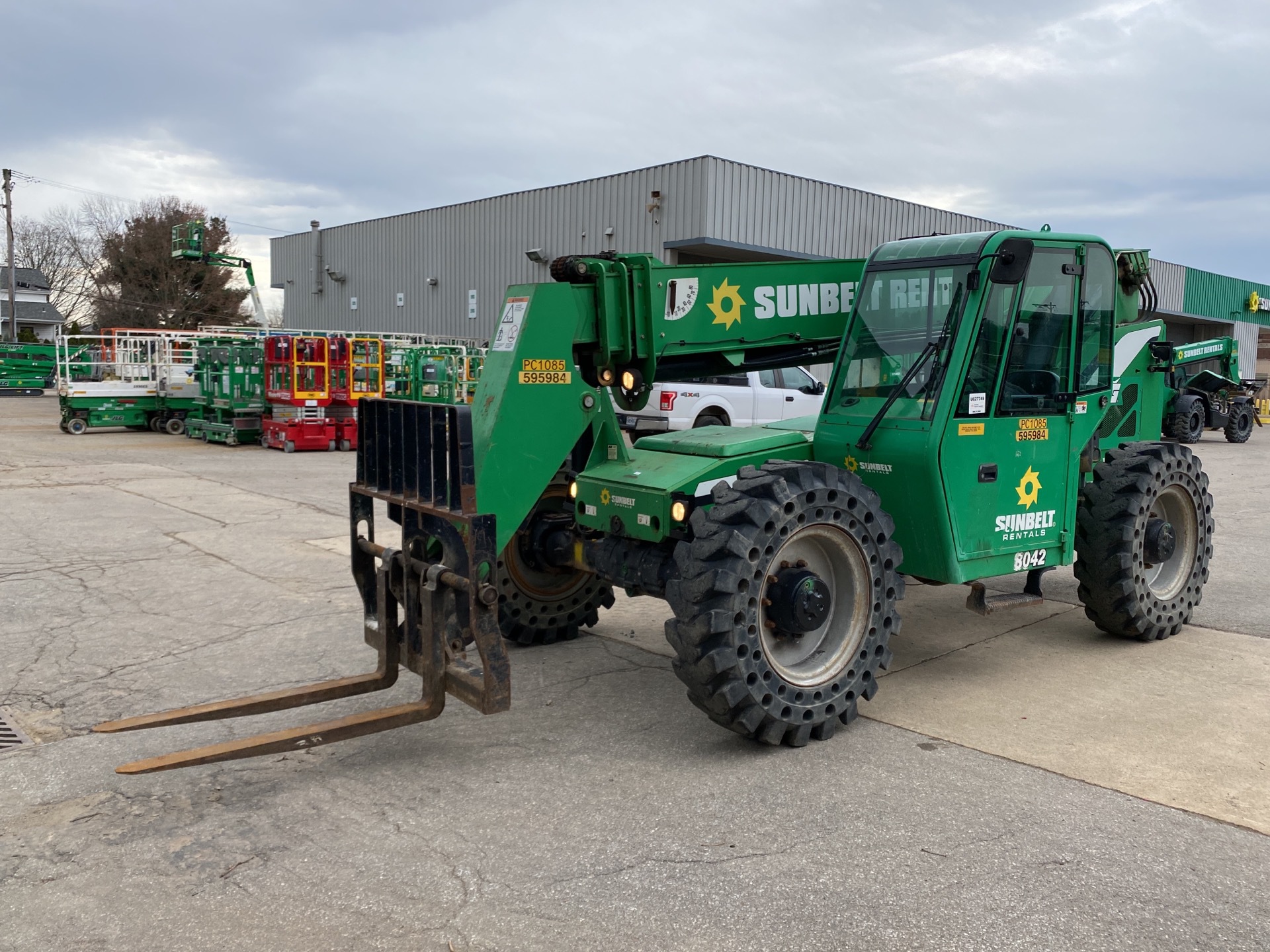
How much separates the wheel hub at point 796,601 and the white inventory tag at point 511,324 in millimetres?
1761

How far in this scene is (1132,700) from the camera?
5527 millimetres

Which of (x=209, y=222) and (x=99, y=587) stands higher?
(x=209, y=222)

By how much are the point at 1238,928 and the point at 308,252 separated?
40134 mm

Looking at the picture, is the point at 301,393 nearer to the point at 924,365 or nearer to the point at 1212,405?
the point at 924,365

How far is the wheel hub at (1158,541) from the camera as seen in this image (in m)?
6.39

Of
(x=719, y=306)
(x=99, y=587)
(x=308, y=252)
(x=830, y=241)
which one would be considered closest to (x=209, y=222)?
(x=308, y=252)

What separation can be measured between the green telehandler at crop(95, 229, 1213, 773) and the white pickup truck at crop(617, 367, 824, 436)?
35.1ft

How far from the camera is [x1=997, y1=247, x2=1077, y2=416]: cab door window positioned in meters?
5.53

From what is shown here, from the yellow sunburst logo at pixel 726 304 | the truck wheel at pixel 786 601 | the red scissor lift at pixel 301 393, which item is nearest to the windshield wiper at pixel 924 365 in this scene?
the truck wheel at pixel 786 601

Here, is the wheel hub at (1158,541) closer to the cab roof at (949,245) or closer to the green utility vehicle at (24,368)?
the cab roof at (949,245)

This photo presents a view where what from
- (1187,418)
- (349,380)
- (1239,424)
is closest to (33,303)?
(349,380)

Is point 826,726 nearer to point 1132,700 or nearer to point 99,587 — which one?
point 1132,700

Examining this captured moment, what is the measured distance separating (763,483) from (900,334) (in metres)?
1.51

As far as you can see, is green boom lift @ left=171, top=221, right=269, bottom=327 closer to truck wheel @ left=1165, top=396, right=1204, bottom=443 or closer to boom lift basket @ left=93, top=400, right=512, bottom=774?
truck wheel @ left=1165, top=396, right=1204, bottom=443
